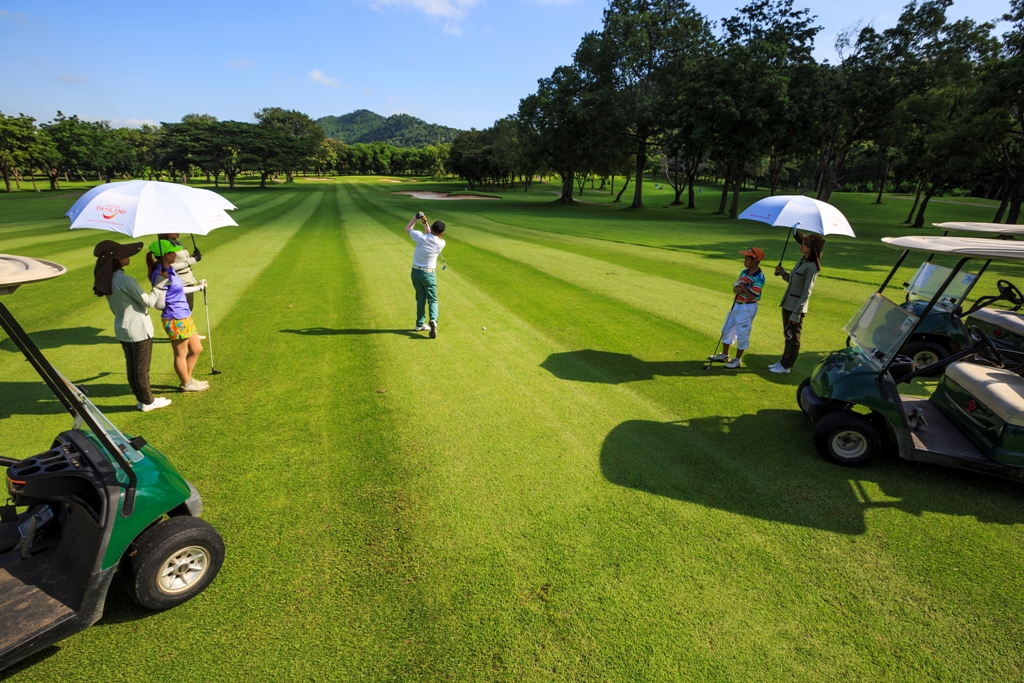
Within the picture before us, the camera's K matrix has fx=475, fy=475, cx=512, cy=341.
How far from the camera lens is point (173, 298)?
639cm

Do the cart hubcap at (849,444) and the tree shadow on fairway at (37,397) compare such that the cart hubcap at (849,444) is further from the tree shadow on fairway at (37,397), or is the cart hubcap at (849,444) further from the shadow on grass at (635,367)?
the tree shadow on fairway at (37,397)

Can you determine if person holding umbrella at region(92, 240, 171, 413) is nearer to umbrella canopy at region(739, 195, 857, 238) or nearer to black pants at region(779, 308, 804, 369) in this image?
umbrella canopy at region(739, 195, 857, 238)

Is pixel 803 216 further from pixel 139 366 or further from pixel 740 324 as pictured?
pixel 139 366

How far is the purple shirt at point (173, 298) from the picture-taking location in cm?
636

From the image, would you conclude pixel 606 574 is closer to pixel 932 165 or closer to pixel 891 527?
pixel 891 527

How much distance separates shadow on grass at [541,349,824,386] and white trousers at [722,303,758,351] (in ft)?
1.81

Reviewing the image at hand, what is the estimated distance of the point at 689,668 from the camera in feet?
10.4

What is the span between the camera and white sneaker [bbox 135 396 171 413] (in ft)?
20.9

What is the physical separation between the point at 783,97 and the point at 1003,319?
115 feet

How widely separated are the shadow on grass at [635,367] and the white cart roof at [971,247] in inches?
117

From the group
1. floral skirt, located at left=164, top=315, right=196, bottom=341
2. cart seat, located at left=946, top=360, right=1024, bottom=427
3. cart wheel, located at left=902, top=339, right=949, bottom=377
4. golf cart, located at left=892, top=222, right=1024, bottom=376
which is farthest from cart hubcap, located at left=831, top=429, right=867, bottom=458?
floral skirt, located at left=164, top=315, right=196, bottom=341

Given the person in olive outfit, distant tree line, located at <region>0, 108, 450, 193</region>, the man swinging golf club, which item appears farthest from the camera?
distant tree line, located at <region>0, 108, 450, 193</region>

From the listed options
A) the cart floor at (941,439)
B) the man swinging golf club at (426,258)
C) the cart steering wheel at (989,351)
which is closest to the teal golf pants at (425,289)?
the man swinging golf club at (426,258)

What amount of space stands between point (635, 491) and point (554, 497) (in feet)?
2.84
